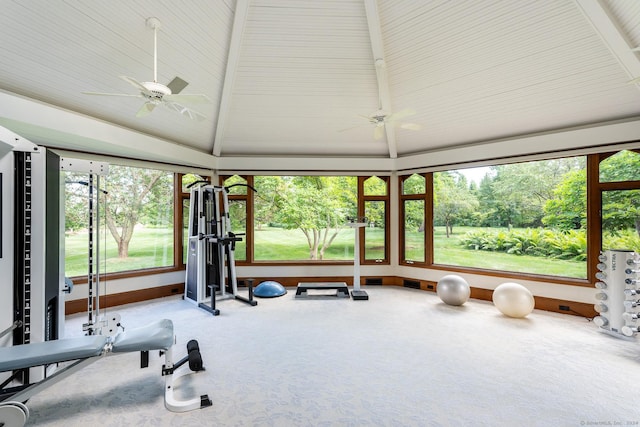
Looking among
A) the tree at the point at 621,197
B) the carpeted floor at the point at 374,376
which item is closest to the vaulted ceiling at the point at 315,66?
the tree at the point at 621,197

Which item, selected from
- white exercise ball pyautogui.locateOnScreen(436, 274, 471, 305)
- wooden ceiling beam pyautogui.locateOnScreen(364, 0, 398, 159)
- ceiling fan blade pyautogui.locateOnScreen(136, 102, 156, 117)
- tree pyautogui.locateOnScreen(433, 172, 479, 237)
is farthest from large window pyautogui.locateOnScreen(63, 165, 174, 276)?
tree pyautogui.locateOnScreen(433, 172, 479, 237)

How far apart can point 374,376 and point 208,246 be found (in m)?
3.74

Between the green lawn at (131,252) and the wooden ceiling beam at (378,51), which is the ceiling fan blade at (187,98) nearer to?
the wooden ceiling beam at (378,51)

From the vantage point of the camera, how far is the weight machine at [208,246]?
17.1ft

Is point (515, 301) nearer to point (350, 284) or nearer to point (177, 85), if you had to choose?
point (350, 284)

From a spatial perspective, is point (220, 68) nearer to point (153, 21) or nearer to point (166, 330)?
point (153, 21)

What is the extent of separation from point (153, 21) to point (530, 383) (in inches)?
220

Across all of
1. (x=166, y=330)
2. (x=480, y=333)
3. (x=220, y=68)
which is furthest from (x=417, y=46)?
(x=166, y=330)

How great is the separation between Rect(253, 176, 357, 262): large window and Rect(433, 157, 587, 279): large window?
6.47 ft

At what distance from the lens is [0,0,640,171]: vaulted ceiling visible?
11.4 ft

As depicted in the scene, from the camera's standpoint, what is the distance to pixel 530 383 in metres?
2.77

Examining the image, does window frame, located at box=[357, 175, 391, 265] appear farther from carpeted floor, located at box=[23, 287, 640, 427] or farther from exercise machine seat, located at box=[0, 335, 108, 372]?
exercise machine seat, located at box=[0, 335, 108, 372]

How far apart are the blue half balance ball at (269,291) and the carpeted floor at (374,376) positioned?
1.17 metres

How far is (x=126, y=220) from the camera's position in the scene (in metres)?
5.52
